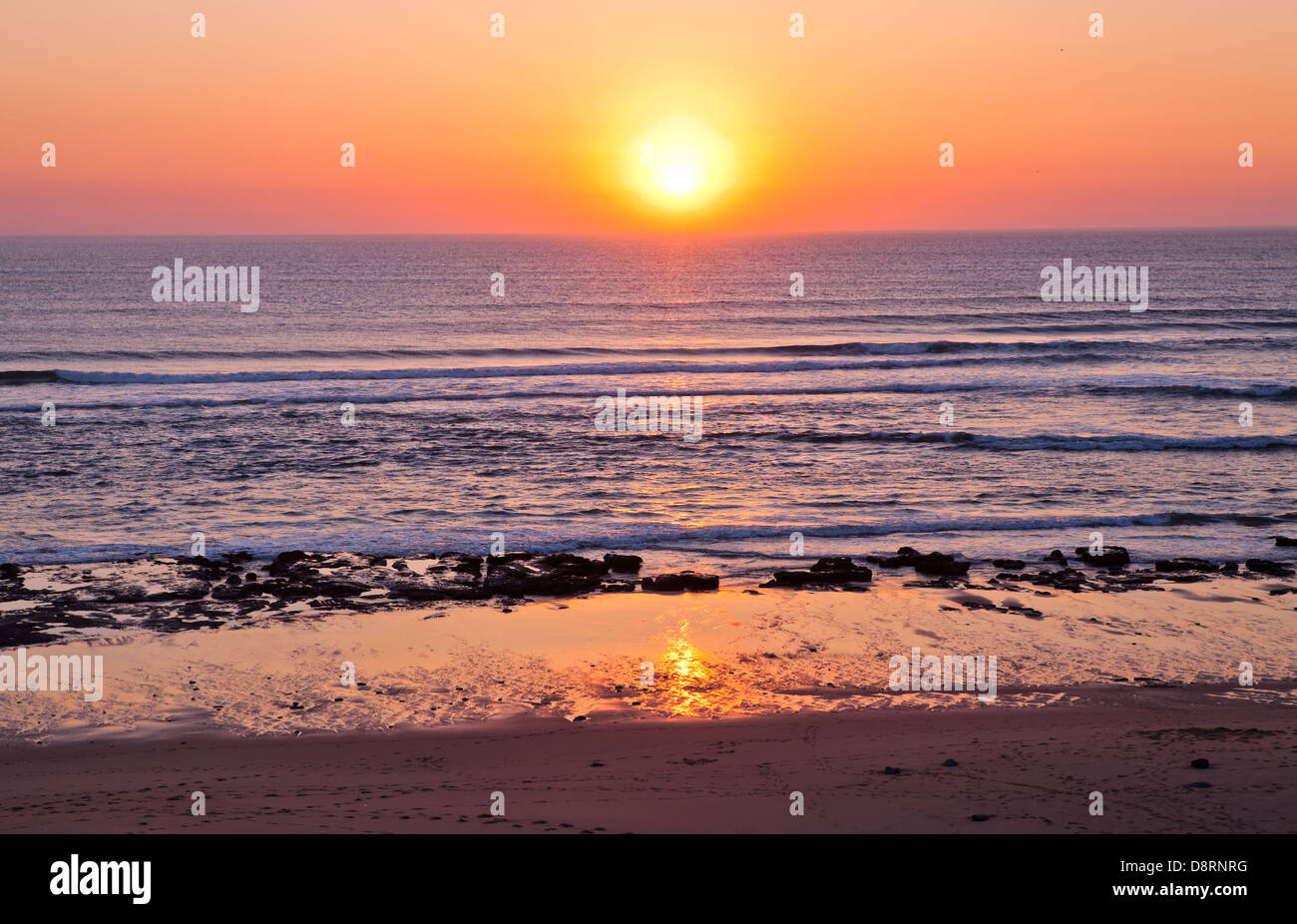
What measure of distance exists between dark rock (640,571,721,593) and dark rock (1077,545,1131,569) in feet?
20.5

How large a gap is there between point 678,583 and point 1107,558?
7113mm

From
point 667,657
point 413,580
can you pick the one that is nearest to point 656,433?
point 413,580

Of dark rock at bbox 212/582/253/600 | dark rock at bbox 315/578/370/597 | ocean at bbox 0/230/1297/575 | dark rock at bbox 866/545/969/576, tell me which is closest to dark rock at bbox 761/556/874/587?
dark rock at bbox 866/545/969/576

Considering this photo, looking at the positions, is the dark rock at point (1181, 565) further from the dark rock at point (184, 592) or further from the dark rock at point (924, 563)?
the dark rock at point (184, 592)

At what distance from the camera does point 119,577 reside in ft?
52.6

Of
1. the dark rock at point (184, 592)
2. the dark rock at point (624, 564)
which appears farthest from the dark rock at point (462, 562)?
the dark rock at point (184, 592)

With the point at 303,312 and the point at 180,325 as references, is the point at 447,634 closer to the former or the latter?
the point at 180,325

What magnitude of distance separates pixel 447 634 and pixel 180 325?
48352mm

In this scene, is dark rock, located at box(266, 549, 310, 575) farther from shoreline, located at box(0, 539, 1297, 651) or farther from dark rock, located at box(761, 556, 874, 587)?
dark rock, located at box(761, 556, 874, 587)

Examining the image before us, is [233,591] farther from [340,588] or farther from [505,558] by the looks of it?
[505,558]

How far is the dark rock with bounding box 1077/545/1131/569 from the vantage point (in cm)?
1700

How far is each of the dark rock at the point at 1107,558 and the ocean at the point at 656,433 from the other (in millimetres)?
838

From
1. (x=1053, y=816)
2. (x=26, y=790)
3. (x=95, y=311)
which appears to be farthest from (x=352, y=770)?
(x=95, y=311)

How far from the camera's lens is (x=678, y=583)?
15.8 meters
